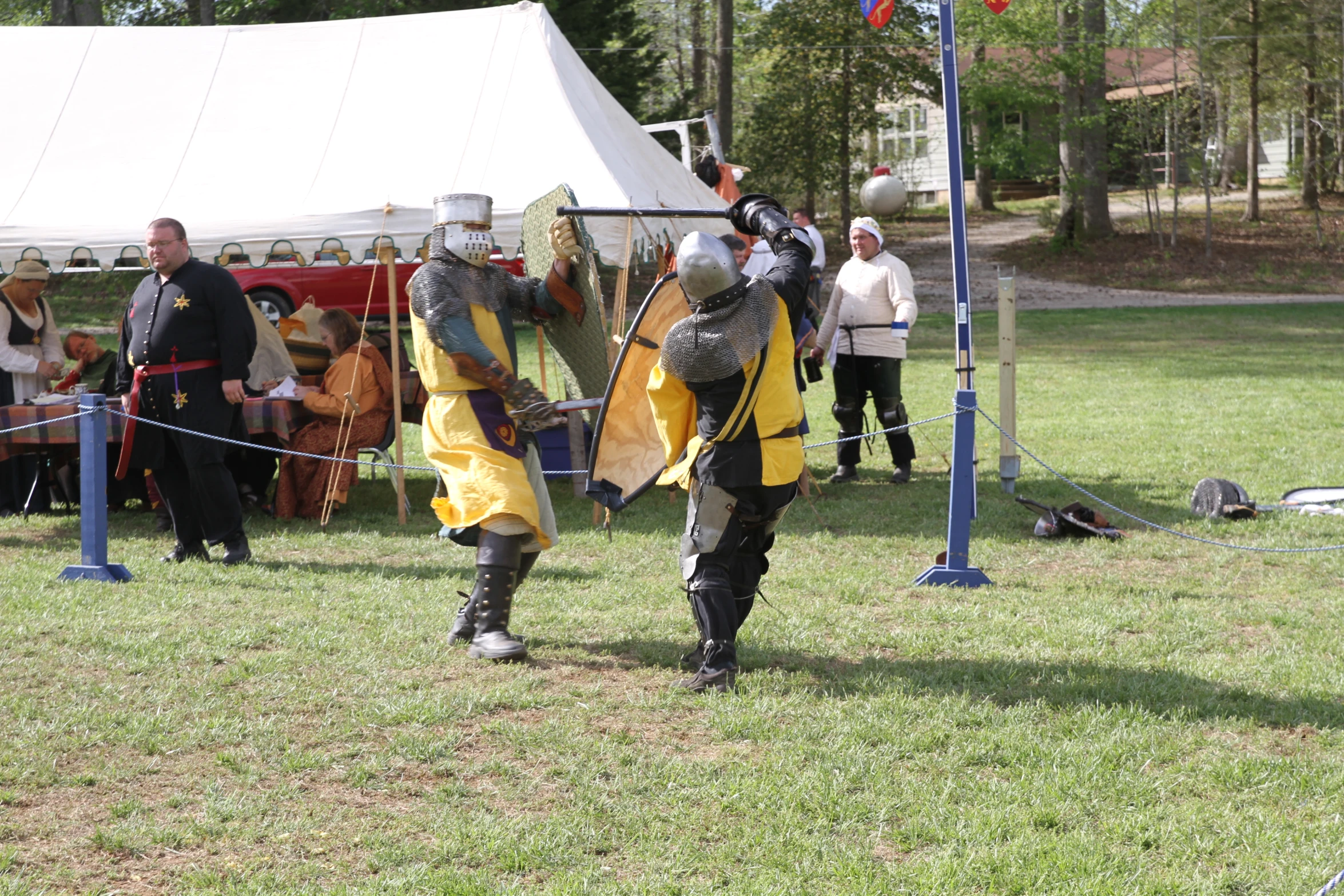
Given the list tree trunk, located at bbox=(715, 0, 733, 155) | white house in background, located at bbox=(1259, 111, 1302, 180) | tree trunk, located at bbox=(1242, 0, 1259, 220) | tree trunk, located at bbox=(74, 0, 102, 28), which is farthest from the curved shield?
white house in background, located at bbox=(1259, 111, 1302, 180)

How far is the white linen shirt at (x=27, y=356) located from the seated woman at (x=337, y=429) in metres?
1.64

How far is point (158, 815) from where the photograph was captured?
3590mm

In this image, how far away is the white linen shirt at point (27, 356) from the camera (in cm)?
809

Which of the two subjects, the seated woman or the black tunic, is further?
the seated woman

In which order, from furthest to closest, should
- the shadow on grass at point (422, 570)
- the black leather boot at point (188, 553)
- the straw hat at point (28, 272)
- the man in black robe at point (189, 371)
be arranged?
the straw hat at point (28, 272) < the black leather boot at point (188, 553) < the man in black robe at point (189, 371) < the shadow on grass at point (422, 570)

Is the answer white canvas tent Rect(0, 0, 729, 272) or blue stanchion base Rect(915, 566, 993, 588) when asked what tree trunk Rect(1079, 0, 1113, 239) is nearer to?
white canvas tent Rect(0, 0, 729, 272)

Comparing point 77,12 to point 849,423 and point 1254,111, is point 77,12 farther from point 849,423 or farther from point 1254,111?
point 1254,111

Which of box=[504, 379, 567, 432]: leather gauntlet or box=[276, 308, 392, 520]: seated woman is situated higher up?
box=[504, 379, 567, 432]: leather gauntlet

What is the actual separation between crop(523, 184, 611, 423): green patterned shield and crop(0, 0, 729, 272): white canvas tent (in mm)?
1827

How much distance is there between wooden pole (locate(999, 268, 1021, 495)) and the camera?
793 cm

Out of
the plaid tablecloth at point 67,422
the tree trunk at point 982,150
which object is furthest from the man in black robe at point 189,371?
the tree trunk at point 982,150

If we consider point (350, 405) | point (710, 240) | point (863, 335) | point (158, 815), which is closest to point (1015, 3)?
point (863, 335)

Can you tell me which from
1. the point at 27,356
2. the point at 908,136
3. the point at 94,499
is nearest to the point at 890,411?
the point at 94,499

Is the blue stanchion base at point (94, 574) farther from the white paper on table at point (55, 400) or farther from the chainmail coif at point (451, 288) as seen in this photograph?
the chainmail coif at point (451, 288)
